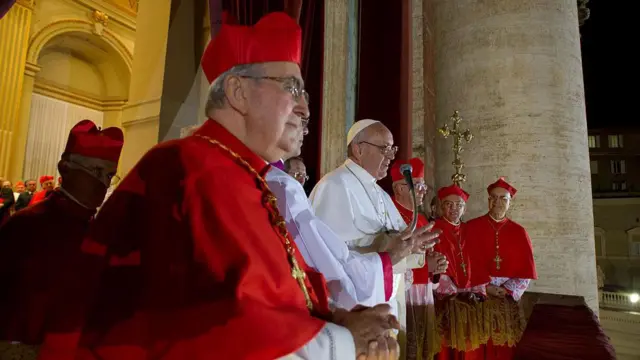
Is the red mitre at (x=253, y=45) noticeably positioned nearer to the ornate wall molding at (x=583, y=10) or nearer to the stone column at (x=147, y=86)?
the stone column at (x=147, y=86)

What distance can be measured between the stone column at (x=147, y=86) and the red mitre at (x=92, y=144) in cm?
221

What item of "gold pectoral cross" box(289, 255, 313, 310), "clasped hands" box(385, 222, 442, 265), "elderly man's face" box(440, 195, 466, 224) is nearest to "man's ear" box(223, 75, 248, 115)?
"gold pectoral cross" box(289, 255, 313, 310)

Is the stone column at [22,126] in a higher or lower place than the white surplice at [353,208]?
A: higher

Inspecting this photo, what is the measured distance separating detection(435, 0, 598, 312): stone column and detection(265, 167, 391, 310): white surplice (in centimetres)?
445

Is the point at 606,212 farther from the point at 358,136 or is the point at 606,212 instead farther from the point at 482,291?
the point at 358,136

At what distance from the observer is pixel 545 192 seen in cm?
523

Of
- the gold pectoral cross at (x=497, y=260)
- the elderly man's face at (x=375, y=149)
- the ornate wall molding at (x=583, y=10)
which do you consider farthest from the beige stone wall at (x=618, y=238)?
the elderly man's face at (x=375, y=149)

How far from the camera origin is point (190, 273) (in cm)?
82

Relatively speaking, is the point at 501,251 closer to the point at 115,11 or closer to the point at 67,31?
the point at 67,31

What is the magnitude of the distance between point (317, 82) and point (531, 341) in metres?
2.99

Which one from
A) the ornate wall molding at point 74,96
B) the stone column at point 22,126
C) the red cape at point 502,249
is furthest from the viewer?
the ornate wall molding at point 74,96

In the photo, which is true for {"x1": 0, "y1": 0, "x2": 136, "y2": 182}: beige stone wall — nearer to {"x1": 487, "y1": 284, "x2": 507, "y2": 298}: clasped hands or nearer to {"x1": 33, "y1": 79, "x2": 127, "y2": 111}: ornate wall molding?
{"x1": 33, "y1": 79, "x2": 127, "y2": 111}: ornate wall molding

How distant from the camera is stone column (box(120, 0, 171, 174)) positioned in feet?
13.5

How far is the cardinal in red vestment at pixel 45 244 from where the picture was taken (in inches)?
60.2
